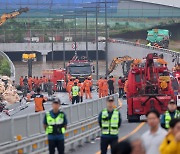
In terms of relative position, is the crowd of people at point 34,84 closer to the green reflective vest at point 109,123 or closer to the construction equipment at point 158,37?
the construction equipment at point 158,37

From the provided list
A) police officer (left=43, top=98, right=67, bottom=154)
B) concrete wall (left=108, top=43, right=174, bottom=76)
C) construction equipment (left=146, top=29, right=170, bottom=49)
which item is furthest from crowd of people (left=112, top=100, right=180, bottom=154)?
construction equipment (left=146, top=29, right=170, bottom=49)

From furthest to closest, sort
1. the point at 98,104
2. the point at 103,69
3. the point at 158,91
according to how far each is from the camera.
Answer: the point at 103,69, the point at 158,91, the point at 98,104

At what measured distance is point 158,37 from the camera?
101 meters

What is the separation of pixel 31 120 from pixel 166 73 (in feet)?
47.1

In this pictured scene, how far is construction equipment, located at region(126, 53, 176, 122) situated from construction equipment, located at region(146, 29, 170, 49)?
6605 cm

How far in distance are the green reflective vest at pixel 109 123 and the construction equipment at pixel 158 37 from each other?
82.0m

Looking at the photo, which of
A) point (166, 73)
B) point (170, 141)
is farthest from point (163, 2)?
point (170, 141)

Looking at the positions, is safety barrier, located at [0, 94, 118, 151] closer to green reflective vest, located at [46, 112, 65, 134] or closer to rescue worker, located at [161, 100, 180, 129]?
green reflective vest, located at [46, 112, 65, 134]

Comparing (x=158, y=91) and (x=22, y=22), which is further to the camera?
(x=22, y=22)

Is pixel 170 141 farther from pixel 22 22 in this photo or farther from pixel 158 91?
pixel 22 22

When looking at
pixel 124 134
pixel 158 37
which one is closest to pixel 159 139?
pixel 124 134

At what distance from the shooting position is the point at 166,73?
33.0 metres

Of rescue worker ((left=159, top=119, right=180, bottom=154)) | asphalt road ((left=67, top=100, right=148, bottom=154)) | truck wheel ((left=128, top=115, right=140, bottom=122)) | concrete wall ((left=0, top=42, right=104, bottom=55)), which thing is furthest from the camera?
concrete wall ((left=0, top=42, right=104, bottom=55))

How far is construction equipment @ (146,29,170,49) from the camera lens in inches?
3893
